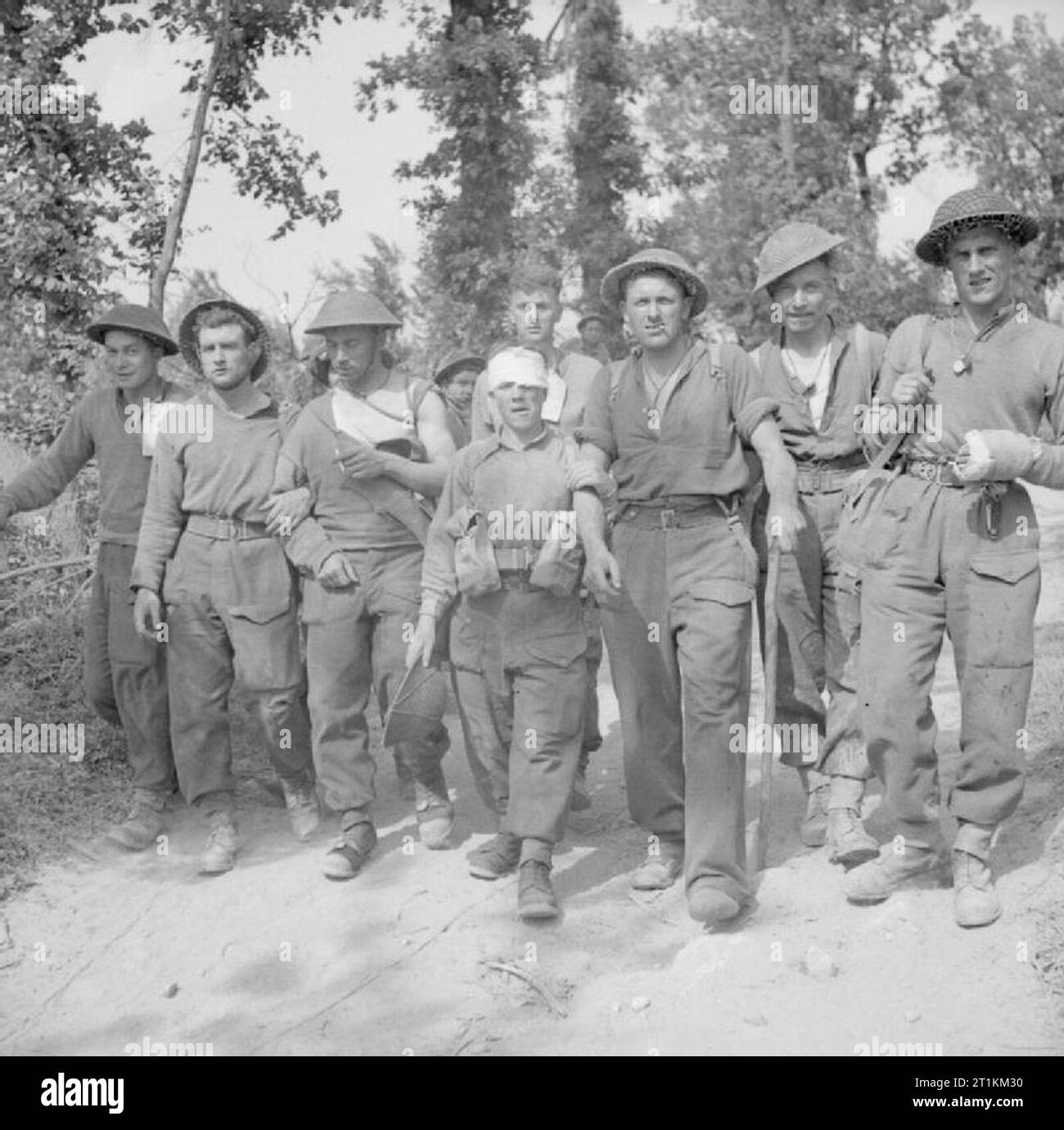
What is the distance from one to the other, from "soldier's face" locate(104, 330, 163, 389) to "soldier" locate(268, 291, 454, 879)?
837 millimetres

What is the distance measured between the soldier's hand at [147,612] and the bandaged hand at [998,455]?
3247 mm

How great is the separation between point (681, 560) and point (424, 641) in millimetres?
1001

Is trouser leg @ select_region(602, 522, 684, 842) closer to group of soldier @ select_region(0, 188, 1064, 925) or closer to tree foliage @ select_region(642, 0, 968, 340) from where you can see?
group of soldier @ select_region(0, 188, 1064, 925)

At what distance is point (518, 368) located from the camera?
5039 millimetres

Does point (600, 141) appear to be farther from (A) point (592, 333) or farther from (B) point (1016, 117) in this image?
(A) point (592, 333)

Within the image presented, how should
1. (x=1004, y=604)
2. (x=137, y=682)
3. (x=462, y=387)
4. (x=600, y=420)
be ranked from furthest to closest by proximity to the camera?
(x=462, y=387) < (x=137, y=682) < (x=600, y=420) < (x=1004, y=604)

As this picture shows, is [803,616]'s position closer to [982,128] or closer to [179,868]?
[179,868]

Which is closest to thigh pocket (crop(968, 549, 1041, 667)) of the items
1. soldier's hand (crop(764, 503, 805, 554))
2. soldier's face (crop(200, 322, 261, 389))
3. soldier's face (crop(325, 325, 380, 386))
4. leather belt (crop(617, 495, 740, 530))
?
soldier's hand (crop(764, 503, 805, 554))

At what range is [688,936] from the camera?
4.76 m

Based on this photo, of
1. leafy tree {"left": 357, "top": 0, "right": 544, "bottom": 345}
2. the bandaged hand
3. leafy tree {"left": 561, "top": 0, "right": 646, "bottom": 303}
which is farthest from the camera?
leafy tree {"left": 561, "top": 0, "right": 646, "bottom": 303}

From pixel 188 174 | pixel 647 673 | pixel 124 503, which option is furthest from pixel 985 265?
pixel 188 174

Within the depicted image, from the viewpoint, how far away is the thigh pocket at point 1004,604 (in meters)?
4.46

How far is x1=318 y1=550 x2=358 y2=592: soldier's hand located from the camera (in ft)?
18.1

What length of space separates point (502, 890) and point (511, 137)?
→ 12.5 metres
